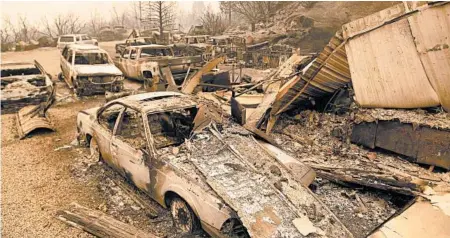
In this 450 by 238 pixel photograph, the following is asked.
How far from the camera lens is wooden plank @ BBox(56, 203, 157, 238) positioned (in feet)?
13.5

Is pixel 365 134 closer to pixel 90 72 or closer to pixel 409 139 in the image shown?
pixel 409 139

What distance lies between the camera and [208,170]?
4.10 m

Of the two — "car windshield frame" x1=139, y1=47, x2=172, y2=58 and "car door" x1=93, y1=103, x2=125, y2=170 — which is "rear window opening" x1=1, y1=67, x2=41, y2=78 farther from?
"car door" x1=93, y1=103, x2=125, y2=170

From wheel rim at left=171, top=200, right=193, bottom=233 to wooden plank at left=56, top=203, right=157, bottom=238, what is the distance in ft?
1.16

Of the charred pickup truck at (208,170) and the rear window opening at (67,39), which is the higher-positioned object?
the rear window opening at (67,39)

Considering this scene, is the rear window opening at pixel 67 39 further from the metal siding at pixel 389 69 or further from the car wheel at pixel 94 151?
the metal siding at pixel 389 69

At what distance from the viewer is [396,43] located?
5934 mm

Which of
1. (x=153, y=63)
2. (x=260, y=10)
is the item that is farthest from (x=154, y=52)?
(x=260, y=10)

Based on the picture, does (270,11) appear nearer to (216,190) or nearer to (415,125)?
(415,125)

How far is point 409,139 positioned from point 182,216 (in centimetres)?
443

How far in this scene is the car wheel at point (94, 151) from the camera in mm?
6045

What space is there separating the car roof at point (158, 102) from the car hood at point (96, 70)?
20.8ft

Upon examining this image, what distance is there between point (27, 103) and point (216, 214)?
8.61 metres

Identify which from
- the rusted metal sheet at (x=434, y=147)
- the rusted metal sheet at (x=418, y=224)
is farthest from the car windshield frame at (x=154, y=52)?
the rusted metal sheet at (x=418, y=224)
